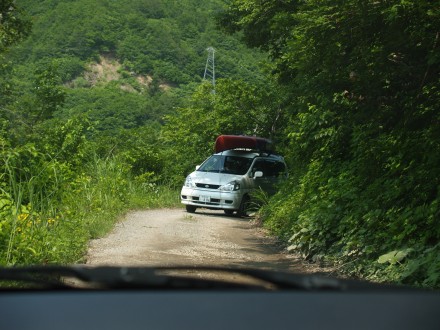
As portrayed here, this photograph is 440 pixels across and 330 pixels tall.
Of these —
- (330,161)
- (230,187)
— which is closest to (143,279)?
(330,161)

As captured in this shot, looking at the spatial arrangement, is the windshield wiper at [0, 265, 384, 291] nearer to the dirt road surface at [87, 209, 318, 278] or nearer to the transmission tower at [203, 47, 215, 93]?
the dirt road surface at [87, 209, 318, 278]

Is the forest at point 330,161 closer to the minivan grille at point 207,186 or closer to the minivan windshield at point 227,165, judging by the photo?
the minivan grille at point 207,186

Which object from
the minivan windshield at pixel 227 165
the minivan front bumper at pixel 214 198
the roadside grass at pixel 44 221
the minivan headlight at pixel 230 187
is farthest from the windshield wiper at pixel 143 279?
the minivan windshield at pixel 227 165

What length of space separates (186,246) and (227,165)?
1090 centimetres

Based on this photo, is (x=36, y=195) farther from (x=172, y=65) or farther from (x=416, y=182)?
(x=172, y=65)

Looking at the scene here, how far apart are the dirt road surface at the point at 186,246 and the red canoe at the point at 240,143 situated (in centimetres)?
872

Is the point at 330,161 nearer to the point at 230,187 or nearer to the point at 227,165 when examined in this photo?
the point at 230,187

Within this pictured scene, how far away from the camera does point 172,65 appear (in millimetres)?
83125

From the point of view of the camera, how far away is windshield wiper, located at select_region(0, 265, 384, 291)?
225cm

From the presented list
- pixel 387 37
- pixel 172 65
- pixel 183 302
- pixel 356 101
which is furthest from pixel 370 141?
pixel 172 65

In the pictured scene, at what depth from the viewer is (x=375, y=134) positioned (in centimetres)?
1286

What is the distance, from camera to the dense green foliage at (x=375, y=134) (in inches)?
392

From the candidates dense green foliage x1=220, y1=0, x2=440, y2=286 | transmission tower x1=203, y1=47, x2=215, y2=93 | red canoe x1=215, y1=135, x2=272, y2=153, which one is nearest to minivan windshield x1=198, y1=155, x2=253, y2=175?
red canoe x1=215, y1=135, x2=272, y2=153

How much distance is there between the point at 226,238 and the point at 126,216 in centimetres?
448
